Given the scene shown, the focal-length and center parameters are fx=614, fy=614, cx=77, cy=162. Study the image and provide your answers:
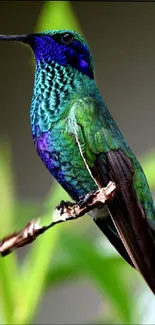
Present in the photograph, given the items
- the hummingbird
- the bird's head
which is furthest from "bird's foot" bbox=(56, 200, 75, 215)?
the bird's head

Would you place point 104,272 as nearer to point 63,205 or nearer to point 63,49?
point 63,205

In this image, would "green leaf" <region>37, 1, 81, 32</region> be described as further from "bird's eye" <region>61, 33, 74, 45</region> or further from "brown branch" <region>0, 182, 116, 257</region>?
"brown branch" <region>0, 182, 116, 257</region>

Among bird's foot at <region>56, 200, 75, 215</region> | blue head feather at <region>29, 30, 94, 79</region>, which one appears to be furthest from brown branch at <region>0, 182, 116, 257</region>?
blue head feather at <region>29, 30, 94, 79</region>

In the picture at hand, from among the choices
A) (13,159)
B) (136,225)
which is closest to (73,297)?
(13,159)

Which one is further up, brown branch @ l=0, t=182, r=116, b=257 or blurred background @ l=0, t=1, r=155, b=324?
blurred background @ l=0, t=1, r=155, b=324

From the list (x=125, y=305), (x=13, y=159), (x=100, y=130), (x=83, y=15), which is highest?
(x=83, y=15)

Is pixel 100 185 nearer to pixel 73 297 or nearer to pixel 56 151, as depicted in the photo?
pixel 56 151

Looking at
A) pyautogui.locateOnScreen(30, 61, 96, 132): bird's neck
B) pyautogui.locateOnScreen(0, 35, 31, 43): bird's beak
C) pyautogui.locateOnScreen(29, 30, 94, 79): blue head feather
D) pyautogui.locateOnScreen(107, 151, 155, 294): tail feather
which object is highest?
pyautogui.locateOnScreen(0, 35, 31, 43): bird's beak

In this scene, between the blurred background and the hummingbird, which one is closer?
the hummingbird
